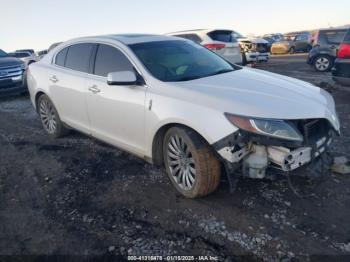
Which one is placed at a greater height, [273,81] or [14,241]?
[273,81]

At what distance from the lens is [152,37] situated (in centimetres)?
447

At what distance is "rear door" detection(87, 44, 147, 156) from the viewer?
145 inches

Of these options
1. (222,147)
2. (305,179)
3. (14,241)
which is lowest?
(14,241)

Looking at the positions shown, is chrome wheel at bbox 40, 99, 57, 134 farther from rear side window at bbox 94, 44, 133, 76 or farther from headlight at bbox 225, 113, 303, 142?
headlight at bbox 225, 113, 303, 142

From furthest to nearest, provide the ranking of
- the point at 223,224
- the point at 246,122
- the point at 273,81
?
the point at 273,81 < the point at 223,224 < the point at 246,122

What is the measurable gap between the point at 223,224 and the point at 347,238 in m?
1.09

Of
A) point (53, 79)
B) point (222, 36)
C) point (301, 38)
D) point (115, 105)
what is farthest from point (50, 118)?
point (301, 38)

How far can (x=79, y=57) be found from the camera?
15.4 ft

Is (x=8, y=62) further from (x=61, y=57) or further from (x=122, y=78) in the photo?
(x=122, y=78)

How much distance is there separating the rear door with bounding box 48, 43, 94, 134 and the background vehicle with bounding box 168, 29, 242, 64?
717cm

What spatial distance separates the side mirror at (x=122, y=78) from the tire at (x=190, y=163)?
72 centimetres

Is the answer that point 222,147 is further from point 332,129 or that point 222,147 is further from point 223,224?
point 332,129

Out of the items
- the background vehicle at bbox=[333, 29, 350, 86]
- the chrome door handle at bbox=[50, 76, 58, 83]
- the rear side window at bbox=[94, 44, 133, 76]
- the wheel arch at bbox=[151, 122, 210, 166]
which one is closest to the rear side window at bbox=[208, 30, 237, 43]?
the background vehicle at bbox=[333, 29, 350, 86]

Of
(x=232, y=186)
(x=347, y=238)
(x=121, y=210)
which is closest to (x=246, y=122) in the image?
(x=232, y=186)
